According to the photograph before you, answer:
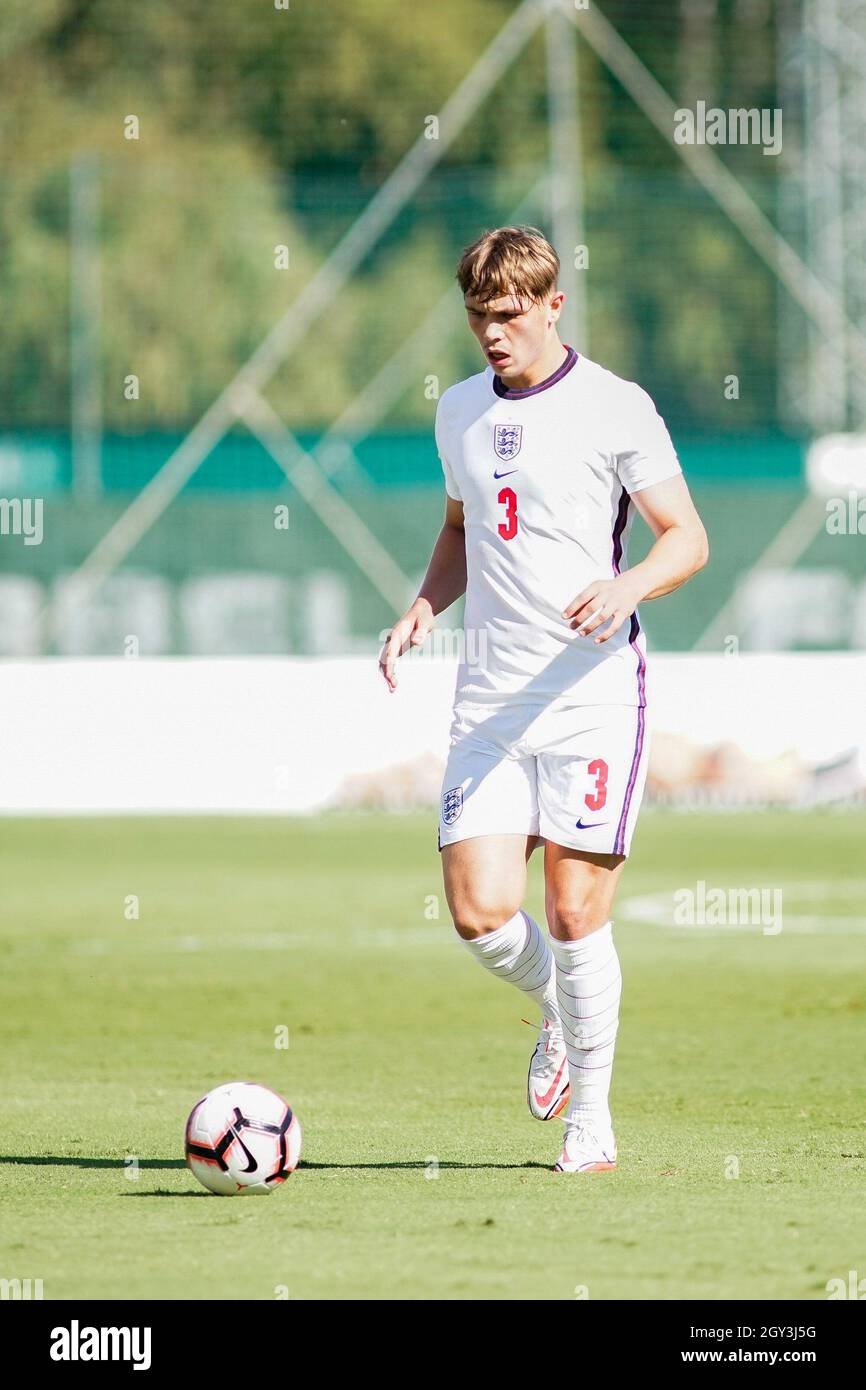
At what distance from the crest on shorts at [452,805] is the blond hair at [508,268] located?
129cm

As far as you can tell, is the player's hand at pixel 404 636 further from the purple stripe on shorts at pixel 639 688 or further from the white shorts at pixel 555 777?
the purple stripe on shorts at pixel 639 688

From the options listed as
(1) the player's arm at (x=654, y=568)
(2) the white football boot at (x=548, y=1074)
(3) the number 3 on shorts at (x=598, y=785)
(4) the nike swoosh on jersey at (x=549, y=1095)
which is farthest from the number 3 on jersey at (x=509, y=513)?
(4) the nike swoosh on jersey at (x=549, y=1095)

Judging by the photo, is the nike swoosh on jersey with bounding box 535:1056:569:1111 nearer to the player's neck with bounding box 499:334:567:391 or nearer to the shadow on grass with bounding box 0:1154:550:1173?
the shadow on grass with bounding box 0:1154:550:1173

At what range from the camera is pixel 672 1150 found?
21.4ft

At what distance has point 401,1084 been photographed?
827 cm

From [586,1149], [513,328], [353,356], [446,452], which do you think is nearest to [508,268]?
[513,328]

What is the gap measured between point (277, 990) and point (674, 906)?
411 cm

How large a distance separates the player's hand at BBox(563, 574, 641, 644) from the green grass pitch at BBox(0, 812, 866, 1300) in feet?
4.53

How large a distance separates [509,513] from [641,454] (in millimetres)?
376

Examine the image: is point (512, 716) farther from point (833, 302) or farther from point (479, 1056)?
point (833, 302)

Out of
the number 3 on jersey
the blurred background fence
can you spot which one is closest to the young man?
the number 3 on jersey

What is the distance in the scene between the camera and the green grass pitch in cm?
487

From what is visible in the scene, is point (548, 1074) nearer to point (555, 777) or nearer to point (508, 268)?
point (555, 777)

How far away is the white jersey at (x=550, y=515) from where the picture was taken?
19.6ft
